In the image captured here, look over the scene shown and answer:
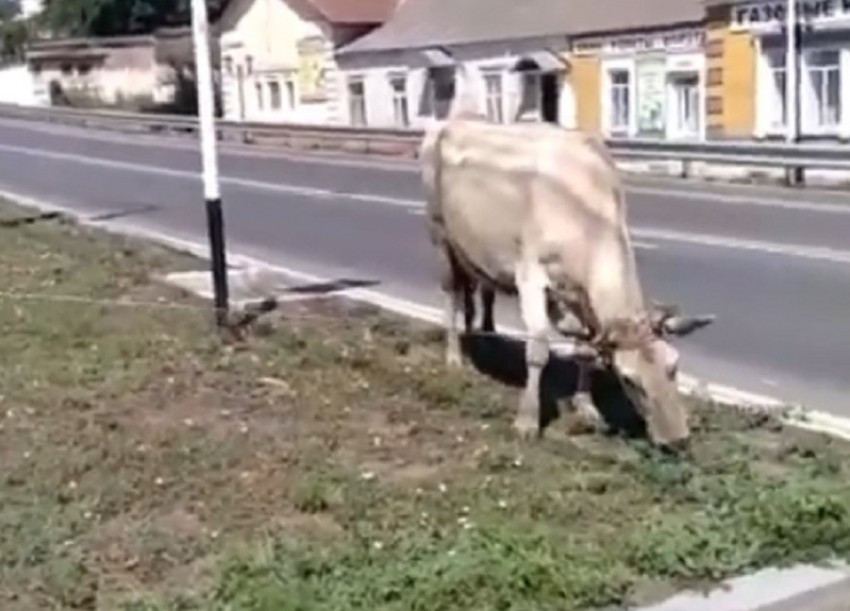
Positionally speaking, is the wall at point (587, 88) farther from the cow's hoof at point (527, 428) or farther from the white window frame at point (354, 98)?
the cow's hoof at point (527, 428)

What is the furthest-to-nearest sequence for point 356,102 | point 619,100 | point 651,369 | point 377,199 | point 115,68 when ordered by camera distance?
point 115,68 < point 356,102 < point 619,100 < point 377,199 < point 651,369

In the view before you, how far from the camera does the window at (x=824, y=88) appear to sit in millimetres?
33875

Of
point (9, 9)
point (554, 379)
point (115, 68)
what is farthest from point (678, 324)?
point (9, 9)

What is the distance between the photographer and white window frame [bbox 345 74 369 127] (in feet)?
176

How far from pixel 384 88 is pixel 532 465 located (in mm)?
44118

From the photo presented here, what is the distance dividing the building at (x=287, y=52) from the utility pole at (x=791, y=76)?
2244 centimetres

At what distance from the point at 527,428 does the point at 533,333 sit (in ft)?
1.56

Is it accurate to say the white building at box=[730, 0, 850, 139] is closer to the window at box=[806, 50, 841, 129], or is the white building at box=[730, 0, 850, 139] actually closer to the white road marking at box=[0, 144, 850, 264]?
the window at box=[806, 50, 841, 129]

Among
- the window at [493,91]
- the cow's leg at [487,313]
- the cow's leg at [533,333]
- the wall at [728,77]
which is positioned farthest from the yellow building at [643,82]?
the cow's leg at [533,333]

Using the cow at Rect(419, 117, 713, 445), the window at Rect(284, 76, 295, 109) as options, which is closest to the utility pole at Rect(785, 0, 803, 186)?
the cow at Rect(419, 117, 713, 445)

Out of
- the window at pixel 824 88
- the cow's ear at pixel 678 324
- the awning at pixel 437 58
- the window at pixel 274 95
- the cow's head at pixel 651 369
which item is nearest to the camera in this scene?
the cow's head at pixel 651 369

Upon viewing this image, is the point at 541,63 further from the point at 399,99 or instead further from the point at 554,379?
the point at 554,379

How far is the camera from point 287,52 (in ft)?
193

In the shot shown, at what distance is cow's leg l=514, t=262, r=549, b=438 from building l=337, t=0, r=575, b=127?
109 ft
